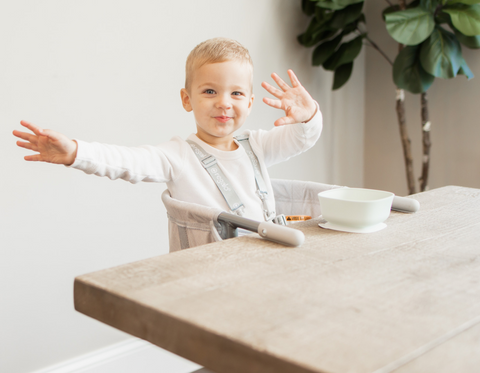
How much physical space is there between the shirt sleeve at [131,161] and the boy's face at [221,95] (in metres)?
0.11

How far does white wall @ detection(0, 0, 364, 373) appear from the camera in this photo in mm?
1537

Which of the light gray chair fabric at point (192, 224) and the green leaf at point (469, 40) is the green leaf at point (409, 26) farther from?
the light gray chair fabric at point (192, 224)

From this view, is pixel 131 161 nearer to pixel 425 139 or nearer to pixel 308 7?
pixel 308 7

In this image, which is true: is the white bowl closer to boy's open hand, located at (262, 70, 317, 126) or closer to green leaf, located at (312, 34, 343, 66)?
boy's open hand, located at (262, 70, 317, 126)

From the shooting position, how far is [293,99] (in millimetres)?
1234

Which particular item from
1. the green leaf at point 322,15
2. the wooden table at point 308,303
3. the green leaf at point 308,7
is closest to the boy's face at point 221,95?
the wooden table at point 308,303

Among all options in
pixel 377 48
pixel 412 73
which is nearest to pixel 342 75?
pixel 377 48

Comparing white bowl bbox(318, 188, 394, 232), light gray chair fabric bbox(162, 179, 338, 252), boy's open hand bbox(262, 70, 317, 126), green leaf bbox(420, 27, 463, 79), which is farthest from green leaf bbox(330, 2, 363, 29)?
white bowl bbox(318, 188, 394, 232)

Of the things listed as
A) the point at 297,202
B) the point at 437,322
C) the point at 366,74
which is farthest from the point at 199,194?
the point at 366,74

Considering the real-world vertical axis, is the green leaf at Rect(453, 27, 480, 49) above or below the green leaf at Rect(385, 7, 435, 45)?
below

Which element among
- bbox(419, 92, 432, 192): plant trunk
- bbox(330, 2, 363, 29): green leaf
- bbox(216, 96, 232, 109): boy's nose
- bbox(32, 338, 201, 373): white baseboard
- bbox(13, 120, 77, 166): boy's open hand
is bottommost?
bbox(32, 338, 201, 373): white baseboard

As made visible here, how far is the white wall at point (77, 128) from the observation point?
1537 mm

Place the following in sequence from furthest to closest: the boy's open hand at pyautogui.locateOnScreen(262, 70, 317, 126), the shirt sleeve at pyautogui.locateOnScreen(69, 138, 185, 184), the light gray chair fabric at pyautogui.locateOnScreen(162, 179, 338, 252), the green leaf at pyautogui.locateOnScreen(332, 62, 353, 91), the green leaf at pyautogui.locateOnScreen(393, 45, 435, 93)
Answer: the green leaf at pyautogui.locateOnScreen(332, 62, 353, 91)
the green leaf at pyautogui.locateOnScreen(393, 45, 435, 93)
the boy's open hand at pyautogui.locateOnScreen(262, 70, 317, 126)
the shirt sleeve at pyautogui.locateOnScreen(69, 138, 185, 184)
the light gray chair fabric at pyautogui.locateOnScreen(162, 179, 338, 252)

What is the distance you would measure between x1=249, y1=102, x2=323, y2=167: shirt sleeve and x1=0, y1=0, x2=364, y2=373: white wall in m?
0.58
